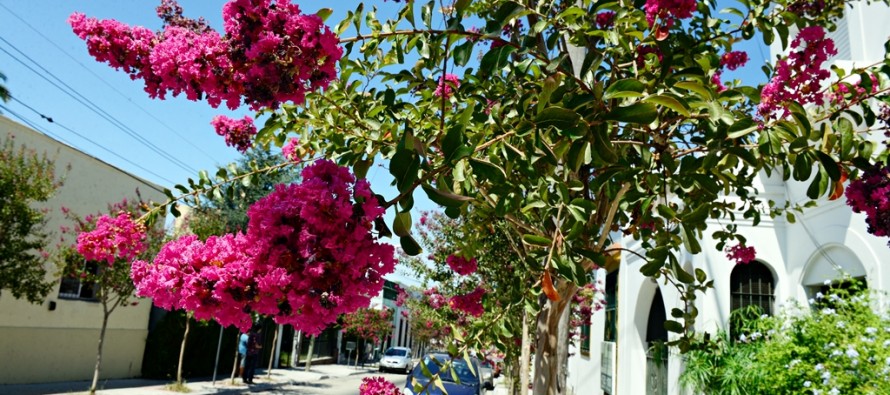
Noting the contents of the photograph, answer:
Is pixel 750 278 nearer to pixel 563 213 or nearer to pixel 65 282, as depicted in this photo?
pixel 563 213

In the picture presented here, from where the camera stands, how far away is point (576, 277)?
204 centimetres

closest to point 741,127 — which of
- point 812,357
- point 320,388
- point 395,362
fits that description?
point 812,357

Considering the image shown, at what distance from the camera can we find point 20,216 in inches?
427

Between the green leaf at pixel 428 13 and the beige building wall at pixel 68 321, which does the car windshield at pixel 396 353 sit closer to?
the beige building wall at pixel 68 321

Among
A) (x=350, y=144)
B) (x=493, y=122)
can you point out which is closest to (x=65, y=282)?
(x=350, y=144)

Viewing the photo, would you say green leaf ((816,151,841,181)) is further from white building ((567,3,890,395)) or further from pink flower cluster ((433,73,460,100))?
white building ((567,3,890,395))

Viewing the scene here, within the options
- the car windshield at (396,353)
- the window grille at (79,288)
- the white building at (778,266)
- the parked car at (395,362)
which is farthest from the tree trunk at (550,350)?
the car windshield at (396,353)

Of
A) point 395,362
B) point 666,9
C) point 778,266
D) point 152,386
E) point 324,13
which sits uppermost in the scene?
point 666,9

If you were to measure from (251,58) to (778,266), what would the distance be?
8.81m

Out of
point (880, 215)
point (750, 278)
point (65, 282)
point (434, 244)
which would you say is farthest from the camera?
point (65, 282)

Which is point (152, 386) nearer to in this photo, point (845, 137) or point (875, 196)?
point (875, 196)

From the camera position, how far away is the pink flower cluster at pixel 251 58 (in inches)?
85.7

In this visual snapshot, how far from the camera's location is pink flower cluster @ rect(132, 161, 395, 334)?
1.85 meters

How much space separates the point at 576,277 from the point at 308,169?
0.95 m
